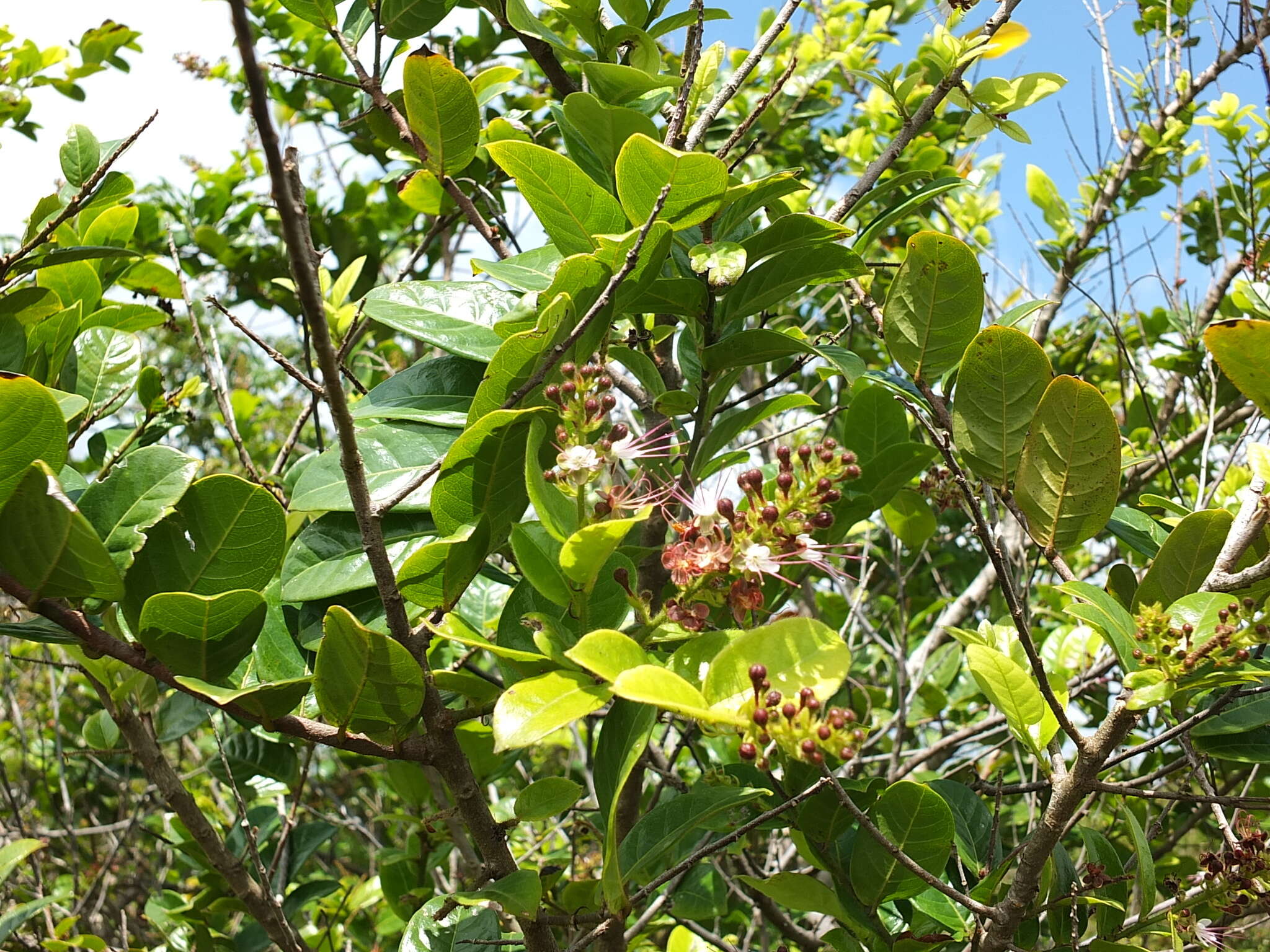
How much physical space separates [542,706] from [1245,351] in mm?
652

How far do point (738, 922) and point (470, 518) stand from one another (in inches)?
56.0

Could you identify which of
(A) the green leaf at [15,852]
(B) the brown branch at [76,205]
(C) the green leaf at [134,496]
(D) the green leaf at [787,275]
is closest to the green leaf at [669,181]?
(D) the green leaf at [787,275]

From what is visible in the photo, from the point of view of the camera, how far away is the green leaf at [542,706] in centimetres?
68

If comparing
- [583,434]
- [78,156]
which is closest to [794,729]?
[583,434]

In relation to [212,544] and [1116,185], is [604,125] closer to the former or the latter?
[212,544]

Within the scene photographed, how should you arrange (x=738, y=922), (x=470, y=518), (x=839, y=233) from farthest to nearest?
(x=738, y=922) < (x=839, y=233) < (x=470, y=518)

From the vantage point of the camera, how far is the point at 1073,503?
0.89 meters

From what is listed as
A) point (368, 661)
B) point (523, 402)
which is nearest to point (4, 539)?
point (368, 661)

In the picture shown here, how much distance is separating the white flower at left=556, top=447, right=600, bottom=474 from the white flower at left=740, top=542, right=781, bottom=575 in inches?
5.3

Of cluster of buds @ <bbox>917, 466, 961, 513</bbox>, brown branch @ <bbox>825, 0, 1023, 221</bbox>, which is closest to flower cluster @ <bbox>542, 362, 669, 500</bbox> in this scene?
brown branch @ <bbox>825, 0, 1023, 221</bbox>

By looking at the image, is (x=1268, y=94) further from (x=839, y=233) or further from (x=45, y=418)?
(x=45, y=418)

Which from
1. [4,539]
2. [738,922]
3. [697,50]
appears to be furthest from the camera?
[738,922]

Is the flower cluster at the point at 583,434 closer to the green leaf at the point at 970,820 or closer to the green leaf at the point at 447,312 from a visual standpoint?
the green leaf at the point at 447,312

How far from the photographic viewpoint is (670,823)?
3.00 ft
